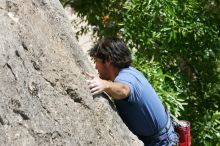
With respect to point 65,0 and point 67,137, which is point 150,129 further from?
point 65,0

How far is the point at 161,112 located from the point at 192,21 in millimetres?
1859

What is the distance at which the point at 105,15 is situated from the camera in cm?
600

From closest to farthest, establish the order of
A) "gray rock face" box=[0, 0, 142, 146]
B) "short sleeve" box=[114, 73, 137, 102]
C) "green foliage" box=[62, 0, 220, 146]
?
"gray rock face" box=[0, 0, 142, 146], "short sleeve" box=[114, 73, 137, 102], "green foliage" box=[62, 0, 220, 146]

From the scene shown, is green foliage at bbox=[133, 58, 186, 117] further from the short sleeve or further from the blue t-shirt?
the short sleeve

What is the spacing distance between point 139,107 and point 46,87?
2.55ft

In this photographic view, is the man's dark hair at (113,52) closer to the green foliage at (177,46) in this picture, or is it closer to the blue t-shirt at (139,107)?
the blue t-shirt at (139,107)

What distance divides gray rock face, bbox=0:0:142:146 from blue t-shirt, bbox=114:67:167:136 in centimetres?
15

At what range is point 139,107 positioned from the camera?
3457mm

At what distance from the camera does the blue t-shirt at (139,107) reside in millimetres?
3395

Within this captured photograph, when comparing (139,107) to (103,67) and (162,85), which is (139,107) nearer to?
(103,67)

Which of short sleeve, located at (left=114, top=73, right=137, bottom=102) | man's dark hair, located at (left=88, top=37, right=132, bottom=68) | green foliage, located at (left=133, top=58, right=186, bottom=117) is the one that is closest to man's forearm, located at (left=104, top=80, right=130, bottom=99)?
short sleeve, located at (left=114, top=73, right=137, bottom=102)

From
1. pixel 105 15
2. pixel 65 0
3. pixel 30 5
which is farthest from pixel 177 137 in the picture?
pixel 65 0

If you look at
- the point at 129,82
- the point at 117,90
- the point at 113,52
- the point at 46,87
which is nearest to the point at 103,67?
the point at 113,52

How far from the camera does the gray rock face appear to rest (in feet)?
8.71
